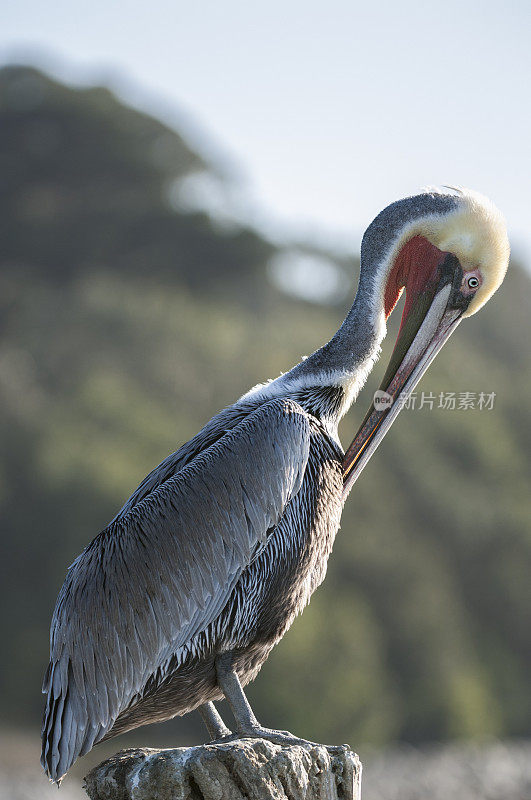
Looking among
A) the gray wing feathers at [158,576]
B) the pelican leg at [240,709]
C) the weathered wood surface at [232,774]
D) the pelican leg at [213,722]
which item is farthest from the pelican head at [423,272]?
the weathered wood surface at [232,774]

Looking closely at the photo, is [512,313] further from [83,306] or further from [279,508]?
[279,508]

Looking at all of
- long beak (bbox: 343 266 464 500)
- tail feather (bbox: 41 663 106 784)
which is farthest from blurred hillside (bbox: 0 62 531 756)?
tail feather (bbox: 41 663 106 784)

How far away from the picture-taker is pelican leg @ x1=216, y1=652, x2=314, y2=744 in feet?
11.5

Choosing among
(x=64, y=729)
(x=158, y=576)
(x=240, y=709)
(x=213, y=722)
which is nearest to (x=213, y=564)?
(x=158, y=576)

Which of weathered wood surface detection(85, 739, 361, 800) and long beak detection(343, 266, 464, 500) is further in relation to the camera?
long beak detection(343, 266, 464, 500)

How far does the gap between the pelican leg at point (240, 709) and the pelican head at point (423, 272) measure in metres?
0.89

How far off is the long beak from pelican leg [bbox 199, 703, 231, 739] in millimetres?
1042

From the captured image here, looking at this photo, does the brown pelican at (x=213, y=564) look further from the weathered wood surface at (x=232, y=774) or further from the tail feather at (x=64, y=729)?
the weathered wood surface at (x=232, y=774)

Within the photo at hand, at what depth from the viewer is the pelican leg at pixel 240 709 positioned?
3494 mm

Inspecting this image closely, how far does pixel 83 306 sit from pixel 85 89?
5200mm

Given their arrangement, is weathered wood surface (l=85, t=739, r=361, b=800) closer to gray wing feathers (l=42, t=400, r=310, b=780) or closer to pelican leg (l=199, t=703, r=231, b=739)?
gray wing feathers (l=42, t=400, r=310, b=780)

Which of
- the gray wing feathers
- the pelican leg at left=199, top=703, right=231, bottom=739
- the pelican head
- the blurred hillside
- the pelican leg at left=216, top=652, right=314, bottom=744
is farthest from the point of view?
the blurred hillside

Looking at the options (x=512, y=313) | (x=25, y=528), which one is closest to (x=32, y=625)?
(x=25, y=528)

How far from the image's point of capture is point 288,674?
16812 mm
